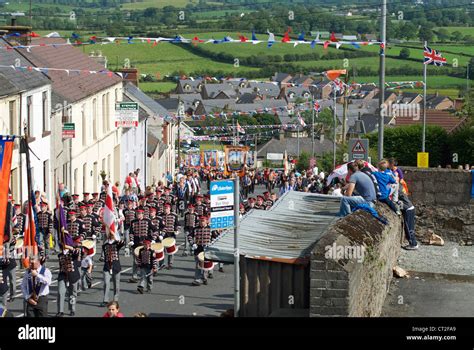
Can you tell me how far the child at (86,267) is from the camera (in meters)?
21.4

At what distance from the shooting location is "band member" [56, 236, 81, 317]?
1910 cm

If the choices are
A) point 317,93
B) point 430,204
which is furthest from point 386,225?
point 317,93

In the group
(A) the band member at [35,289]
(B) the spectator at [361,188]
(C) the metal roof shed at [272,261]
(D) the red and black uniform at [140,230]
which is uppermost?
(B) the spectator at [361,188]

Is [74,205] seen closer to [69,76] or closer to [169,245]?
[169,245]

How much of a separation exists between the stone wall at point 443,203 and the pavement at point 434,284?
0.36 metres

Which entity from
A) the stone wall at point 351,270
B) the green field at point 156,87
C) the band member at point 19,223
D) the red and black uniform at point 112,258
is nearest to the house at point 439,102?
the green field at point 156,87

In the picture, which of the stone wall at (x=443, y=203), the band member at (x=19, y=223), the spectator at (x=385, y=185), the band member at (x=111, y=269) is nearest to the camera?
the spectator at (x=385, y=185)

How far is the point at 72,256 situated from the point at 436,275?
6526 mm

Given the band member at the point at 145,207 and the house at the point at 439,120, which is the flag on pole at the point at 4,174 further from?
the house at the point at 439,120

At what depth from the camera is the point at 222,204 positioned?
14227mm

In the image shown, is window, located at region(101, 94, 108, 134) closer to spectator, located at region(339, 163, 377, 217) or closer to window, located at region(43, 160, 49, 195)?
window, located at region(43, 160, 49, 195)

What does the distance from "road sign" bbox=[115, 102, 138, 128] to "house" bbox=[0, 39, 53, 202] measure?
29.1 feet

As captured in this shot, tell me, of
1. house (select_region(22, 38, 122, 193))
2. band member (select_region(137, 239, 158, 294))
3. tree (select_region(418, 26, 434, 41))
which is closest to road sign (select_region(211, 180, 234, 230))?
band member (select_region(137, 239, 158, 294))

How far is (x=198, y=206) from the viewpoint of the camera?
27359 millimetres
